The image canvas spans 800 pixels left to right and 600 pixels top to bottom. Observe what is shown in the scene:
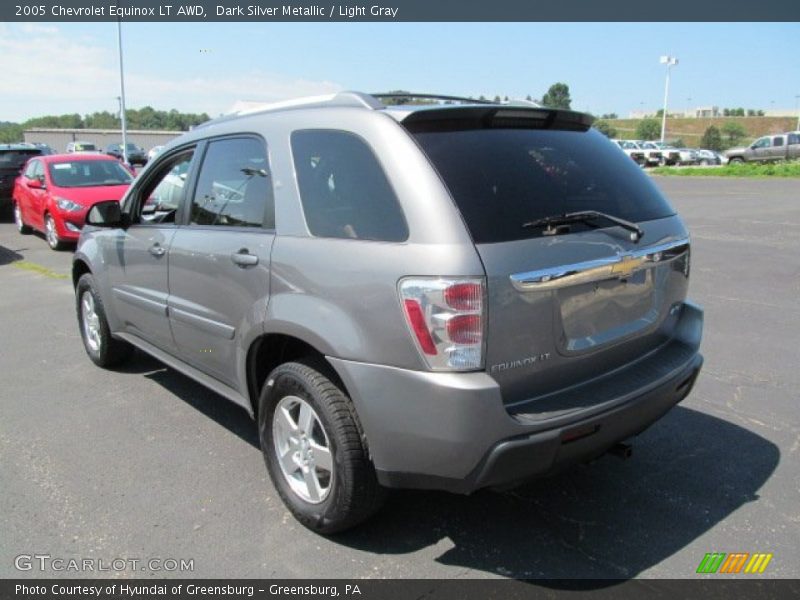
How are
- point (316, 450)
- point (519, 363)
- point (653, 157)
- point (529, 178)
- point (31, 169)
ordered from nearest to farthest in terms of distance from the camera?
point (519, 363), point (529, 178), point (316, 450), point (31, 169), point (653, 157)

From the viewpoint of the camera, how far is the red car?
10945 millimetres

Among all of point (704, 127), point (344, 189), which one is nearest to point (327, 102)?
point (344, 189)

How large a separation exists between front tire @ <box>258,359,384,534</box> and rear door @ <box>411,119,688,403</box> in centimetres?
69

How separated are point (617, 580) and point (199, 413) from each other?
282cm

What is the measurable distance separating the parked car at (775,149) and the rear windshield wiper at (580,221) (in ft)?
131

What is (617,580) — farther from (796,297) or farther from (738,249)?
(738,249)

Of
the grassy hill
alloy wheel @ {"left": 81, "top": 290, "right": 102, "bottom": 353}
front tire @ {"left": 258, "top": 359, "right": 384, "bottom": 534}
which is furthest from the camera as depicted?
the grassy hill

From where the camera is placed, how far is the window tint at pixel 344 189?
2457 mm

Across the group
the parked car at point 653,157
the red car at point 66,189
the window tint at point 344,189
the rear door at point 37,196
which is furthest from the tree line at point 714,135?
the window tint at point 344,189

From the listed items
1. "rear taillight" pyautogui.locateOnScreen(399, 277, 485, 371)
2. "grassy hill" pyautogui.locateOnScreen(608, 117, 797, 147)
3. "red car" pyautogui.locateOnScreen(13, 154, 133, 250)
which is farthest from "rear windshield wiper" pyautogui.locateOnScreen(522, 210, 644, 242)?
"grassy hill" pyautogui.locateOnScreen(608, 117, 797, 147)

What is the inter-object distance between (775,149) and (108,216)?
40.7 m

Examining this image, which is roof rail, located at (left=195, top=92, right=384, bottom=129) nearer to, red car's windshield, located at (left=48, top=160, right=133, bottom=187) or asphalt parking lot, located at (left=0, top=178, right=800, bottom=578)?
asphalt parking lot, located at (left=0, top=178, right=800, bottom=578)

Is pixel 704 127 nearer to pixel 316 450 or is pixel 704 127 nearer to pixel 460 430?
pixel 316 450

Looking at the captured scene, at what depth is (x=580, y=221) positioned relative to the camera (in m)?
2.58
